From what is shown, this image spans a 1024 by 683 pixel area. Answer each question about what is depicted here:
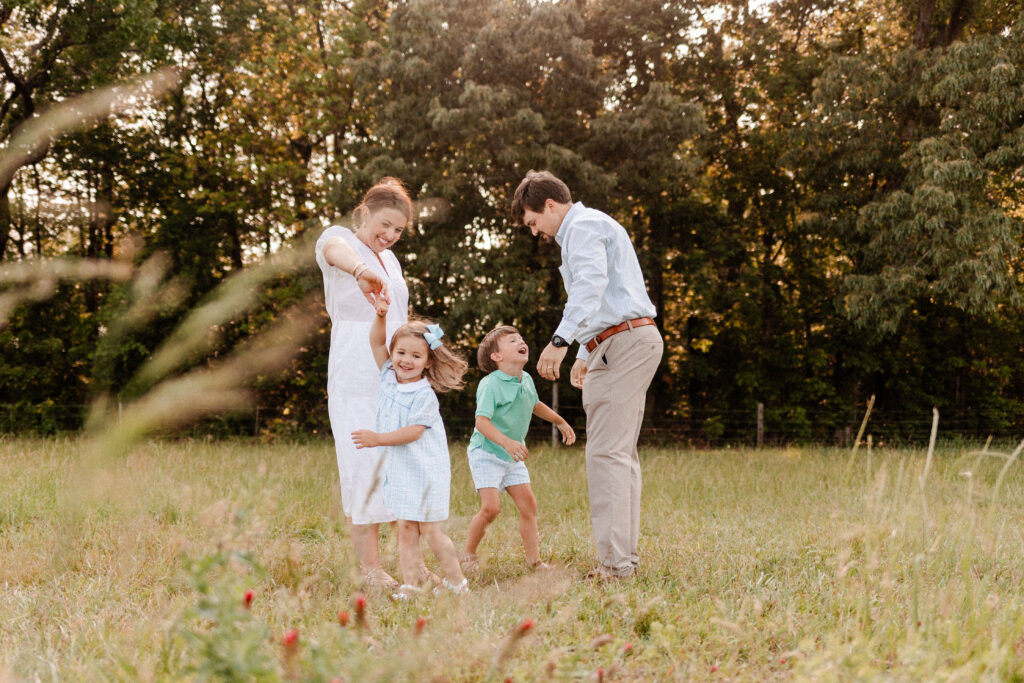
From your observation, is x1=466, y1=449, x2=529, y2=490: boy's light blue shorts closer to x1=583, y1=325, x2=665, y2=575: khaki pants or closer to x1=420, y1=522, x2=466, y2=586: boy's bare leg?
x1=583, y1=325, x2=665, y2=575: khaki pants

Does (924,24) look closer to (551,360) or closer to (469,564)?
(551,360)

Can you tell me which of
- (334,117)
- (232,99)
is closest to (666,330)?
(334,117)

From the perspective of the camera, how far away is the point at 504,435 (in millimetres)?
4262

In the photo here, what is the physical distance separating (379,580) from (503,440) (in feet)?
3.13

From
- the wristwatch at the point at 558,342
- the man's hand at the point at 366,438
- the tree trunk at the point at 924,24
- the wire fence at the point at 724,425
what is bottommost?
the wire fence at the point at 724,425

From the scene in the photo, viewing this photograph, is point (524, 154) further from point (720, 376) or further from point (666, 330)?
point (720, 376)

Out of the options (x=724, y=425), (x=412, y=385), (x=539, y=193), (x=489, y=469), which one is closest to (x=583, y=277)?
(x=539, y=193)

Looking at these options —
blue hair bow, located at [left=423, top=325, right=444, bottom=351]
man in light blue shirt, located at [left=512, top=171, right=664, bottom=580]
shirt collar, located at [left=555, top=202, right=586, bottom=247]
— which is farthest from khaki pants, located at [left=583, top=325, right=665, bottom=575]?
blue hair bow, located at [left=423, top=325, right=444, bottom=351]

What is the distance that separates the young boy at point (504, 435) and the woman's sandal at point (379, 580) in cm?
58

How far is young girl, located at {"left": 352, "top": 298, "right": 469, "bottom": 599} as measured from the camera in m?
3.63

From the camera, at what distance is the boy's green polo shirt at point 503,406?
4.32 meters

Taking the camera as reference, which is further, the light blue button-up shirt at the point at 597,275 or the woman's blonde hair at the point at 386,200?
the light blue button-up shirt at the point at 597,275

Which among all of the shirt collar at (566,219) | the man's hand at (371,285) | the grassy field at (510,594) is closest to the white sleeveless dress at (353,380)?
the man's hand at (371,285)

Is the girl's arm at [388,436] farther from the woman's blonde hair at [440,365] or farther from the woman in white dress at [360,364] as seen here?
the woman's blonde hair at [440,365]
